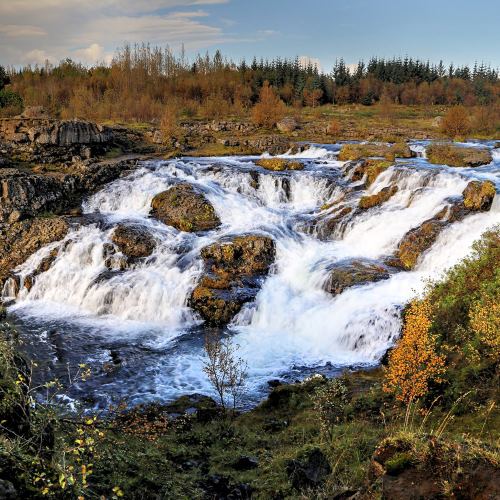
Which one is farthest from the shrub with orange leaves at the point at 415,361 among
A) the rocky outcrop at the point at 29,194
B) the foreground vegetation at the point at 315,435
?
the rocky outcrop at the point at 29,194

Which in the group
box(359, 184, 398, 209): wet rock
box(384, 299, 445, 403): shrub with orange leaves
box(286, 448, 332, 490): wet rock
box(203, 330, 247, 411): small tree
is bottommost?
box(203, 330, 247, 411): small tree

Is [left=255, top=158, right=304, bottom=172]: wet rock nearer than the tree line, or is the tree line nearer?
[left=255, top=158, right=304, bottom=172]: wet rock

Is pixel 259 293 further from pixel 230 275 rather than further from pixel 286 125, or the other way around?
pixel 286 125

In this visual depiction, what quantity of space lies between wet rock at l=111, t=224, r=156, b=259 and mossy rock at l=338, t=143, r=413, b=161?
2238 cm

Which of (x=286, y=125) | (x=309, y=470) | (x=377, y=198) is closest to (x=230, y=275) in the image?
(x=377, y=198)

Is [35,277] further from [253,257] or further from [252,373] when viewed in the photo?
[252,373]

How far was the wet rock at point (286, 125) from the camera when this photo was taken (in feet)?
216

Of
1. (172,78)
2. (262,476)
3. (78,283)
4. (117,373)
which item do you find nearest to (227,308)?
(117,373)

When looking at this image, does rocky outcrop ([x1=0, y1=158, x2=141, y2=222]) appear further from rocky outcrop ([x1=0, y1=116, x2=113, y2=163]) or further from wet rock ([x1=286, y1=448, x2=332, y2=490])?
wet rock ([x1=286, y1=448, x2=332, y2=490])

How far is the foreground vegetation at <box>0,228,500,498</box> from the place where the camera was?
18.8 feet

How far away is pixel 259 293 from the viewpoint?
2605 centimetres

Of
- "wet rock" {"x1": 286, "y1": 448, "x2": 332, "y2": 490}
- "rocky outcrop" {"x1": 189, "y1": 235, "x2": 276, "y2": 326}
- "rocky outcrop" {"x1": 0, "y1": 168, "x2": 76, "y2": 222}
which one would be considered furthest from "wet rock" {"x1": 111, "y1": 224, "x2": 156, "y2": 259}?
"wet rock" {"x1": 286, "y1": 448, "x2": 332, "y2": 490}

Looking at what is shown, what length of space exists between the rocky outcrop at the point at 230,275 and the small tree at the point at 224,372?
5.27 ft

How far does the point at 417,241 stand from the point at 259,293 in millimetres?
9684
